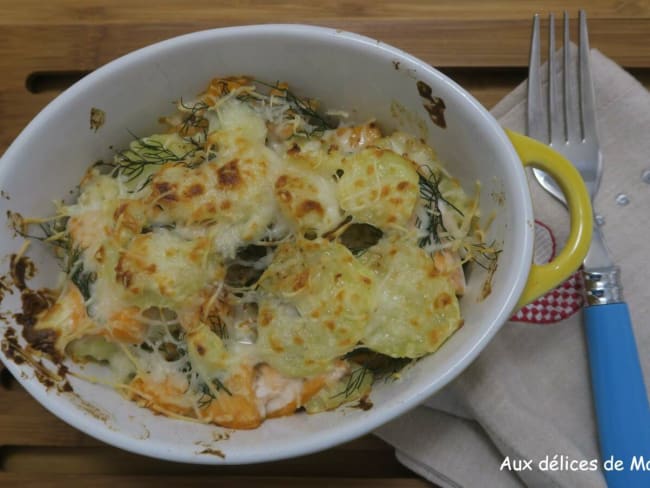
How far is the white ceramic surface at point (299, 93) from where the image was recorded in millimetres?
1023

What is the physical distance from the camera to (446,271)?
3.66 feet

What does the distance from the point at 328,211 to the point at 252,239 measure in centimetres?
14

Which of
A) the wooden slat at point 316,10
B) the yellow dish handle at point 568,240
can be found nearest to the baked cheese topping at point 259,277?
the yellow dish handle at point 568,240

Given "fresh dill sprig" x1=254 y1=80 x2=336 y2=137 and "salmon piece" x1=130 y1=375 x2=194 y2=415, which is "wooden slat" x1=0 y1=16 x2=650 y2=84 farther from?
"salmon piece" x1=130 y1=375 x2=194 y2=415

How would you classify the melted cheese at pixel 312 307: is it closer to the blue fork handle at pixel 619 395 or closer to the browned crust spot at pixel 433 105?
the browned crust spot at pixel 433 105

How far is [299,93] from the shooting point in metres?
1.25

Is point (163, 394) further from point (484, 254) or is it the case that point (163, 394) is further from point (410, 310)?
point (484, 254)

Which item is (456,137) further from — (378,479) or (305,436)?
(378,479)

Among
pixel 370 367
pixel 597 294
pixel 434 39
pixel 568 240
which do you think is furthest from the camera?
pixel 434 39

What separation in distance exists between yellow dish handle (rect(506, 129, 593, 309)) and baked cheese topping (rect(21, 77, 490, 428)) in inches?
5.4

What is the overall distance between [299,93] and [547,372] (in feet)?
2.57

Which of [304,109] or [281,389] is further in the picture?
[304,109]

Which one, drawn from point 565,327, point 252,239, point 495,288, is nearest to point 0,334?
point 252,239

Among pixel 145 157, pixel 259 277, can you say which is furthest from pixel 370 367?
pixel 145 157
